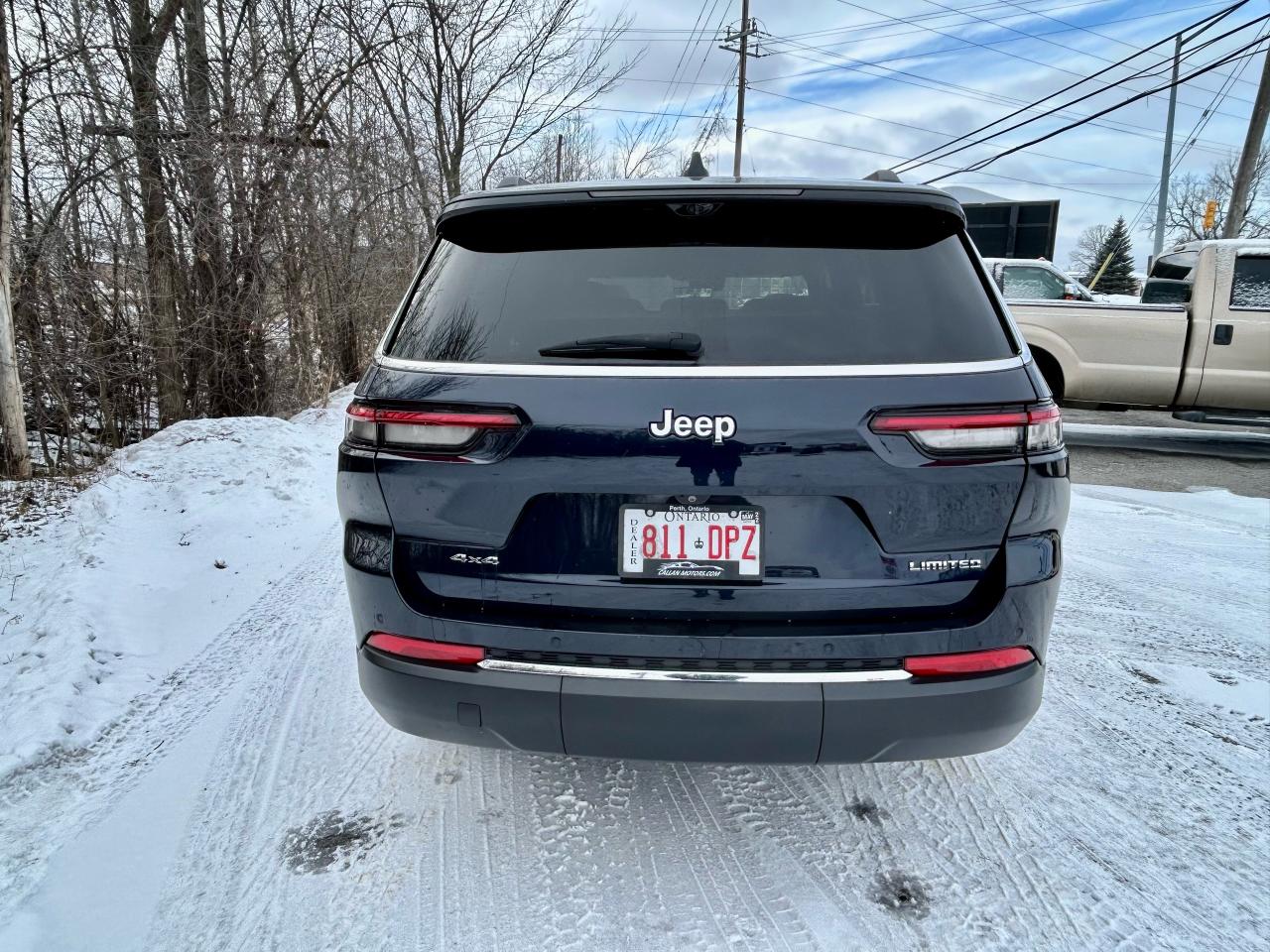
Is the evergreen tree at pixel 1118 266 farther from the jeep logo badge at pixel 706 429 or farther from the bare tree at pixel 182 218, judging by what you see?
the jeep logo badge at pixel 706 429

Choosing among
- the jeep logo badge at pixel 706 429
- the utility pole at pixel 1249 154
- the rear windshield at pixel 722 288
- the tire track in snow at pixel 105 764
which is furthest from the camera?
the utility pole at pixel 1249 154

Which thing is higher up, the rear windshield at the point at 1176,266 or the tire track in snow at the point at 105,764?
the rear windshield at the point at 1176,266

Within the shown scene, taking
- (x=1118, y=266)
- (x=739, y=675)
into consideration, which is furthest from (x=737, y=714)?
(x=1118, y=266)

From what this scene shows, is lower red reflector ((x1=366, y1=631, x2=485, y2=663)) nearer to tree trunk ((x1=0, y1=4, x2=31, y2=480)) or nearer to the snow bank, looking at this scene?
the snow bank

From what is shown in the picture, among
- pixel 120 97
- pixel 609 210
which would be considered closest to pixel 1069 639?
pixel 609 210

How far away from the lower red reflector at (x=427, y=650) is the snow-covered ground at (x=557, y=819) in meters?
0.67

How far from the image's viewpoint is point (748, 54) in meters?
29.2

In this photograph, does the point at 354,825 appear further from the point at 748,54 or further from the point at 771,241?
the point at 748,54

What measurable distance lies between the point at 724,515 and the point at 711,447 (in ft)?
0.55

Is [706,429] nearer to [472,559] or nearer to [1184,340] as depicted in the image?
[472,559]

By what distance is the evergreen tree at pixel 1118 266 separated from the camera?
40.5 m

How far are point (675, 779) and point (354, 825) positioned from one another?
1.03 metres

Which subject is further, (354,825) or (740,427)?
(354,825)

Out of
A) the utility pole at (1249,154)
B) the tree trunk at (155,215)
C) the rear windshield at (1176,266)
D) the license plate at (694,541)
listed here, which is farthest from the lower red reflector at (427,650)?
the utility pole at (1249,154)
